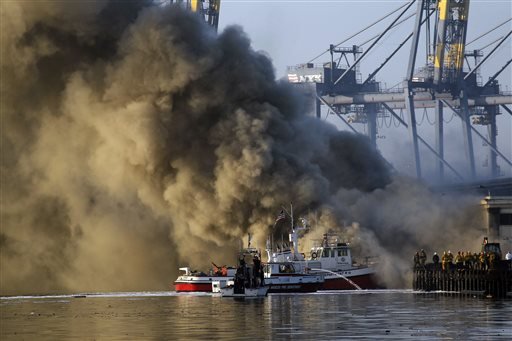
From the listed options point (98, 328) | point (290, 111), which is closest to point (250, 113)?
point (290, 111)

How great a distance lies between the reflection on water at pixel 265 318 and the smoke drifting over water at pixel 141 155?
19044 millimetres

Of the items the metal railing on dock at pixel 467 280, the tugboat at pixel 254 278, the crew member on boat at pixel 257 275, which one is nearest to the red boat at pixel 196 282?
the tugboat at pixel 254 278

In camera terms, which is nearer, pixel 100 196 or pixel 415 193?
pixel 100 196

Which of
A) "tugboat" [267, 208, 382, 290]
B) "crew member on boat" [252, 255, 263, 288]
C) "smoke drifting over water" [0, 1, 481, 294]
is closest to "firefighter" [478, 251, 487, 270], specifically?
"crew member on boat" [252, 255, 263, 288]

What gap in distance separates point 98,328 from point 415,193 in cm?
5845

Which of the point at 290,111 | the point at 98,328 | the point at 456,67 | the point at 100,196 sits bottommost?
the point at 98,328

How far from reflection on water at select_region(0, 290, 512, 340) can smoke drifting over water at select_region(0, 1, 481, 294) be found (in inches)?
750

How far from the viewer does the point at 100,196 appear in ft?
325

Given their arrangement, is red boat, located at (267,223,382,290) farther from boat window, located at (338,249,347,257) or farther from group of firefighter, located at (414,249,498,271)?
group of firefighter, located at (414,249,498,271)

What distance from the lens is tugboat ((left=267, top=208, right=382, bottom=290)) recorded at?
8556 cm

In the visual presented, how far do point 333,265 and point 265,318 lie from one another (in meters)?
32.9

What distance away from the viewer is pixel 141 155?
311 feet

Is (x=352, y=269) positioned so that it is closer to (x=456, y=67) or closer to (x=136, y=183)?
(x=136, y=183)

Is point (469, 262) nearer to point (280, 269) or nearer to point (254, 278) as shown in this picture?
point (280, 269)
